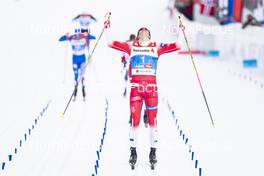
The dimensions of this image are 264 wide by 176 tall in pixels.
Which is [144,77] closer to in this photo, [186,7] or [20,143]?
[20,143]

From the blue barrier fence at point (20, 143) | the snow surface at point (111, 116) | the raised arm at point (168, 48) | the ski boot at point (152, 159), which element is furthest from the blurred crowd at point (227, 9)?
the ski boot at point (152, 159)

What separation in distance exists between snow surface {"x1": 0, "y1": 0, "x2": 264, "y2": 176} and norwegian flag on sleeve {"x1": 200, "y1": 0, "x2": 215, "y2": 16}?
230cm

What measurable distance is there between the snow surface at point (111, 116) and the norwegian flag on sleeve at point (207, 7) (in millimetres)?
2304

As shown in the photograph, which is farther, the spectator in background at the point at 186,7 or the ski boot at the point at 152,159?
the spectator in background at the point at 186,7

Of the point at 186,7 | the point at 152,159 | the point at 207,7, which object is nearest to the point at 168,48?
the point at 152,159

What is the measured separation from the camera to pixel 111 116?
31.3ft

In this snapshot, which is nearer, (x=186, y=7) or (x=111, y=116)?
(x=111, y=116)

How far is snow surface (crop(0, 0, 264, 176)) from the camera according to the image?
659 centimetres

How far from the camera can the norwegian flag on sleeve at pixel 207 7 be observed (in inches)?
766

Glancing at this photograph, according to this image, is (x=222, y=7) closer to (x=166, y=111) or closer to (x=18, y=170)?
(x=166, y=111)

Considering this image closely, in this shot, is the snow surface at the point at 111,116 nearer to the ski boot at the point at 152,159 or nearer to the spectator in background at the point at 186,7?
the ski boot at the point at 152,159

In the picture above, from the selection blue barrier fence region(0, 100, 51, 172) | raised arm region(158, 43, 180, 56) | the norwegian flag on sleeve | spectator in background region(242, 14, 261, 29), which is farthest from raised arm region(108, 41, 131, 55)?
the norwegian flag on sleeve

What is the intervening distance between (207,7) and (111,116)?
11.8 metres

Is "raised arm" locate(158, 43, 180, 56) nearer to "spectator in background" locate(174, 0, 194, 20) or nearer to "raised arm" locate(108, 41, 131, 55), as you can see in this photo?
"raised arm" locate(108, 41, 131, 55)
